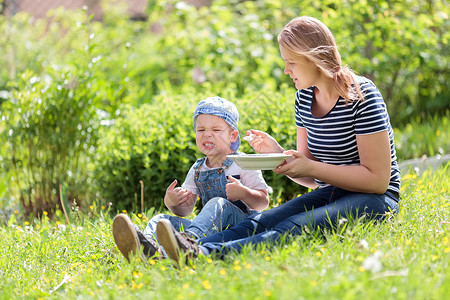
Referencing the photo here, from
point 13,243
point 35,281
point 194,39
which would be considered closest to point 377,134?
point 35,281

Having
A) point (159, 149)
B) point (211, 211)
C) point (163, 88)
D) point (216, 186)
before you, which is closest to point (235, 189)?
point (211, 211)

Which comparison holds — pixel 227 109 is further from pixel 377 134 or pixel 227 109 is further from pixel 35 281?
pixel 35 281

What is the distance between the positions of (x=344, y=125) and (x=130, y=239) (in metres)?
1.15

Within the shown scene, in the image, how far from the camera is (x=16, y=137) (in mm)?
4516

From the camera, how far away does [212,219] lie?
114 inches

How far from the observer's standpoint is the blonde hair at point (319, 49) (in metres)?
2.78

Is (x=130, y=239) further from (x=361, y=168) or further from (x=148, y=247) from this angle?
(x=361, y=168)

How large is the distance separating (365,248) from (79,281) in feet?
3.95

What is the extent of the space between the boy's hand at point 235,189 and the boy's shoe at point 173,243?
482mm

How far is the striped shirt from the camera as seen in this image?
276cm

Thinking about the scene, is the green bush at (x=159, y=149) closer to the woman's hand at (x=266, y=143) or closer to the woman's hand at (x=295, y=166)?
the woman's hand at (x=266, y=143)

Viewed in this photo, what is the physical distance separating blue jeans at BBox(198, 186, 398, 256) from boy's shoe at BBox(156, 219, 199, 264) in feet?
0.26

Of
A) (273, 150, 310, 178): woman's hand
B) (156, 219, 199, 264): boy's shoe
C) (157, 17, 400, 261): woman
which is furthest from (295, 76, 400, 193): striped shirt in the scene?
(156, 219, 199, 264): boy's shoe

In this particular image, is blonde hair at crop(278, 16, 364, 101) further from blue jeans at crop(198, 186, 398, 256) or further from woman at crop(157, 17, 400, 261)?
blue jeans at crop(198, 186, 398, 256)
